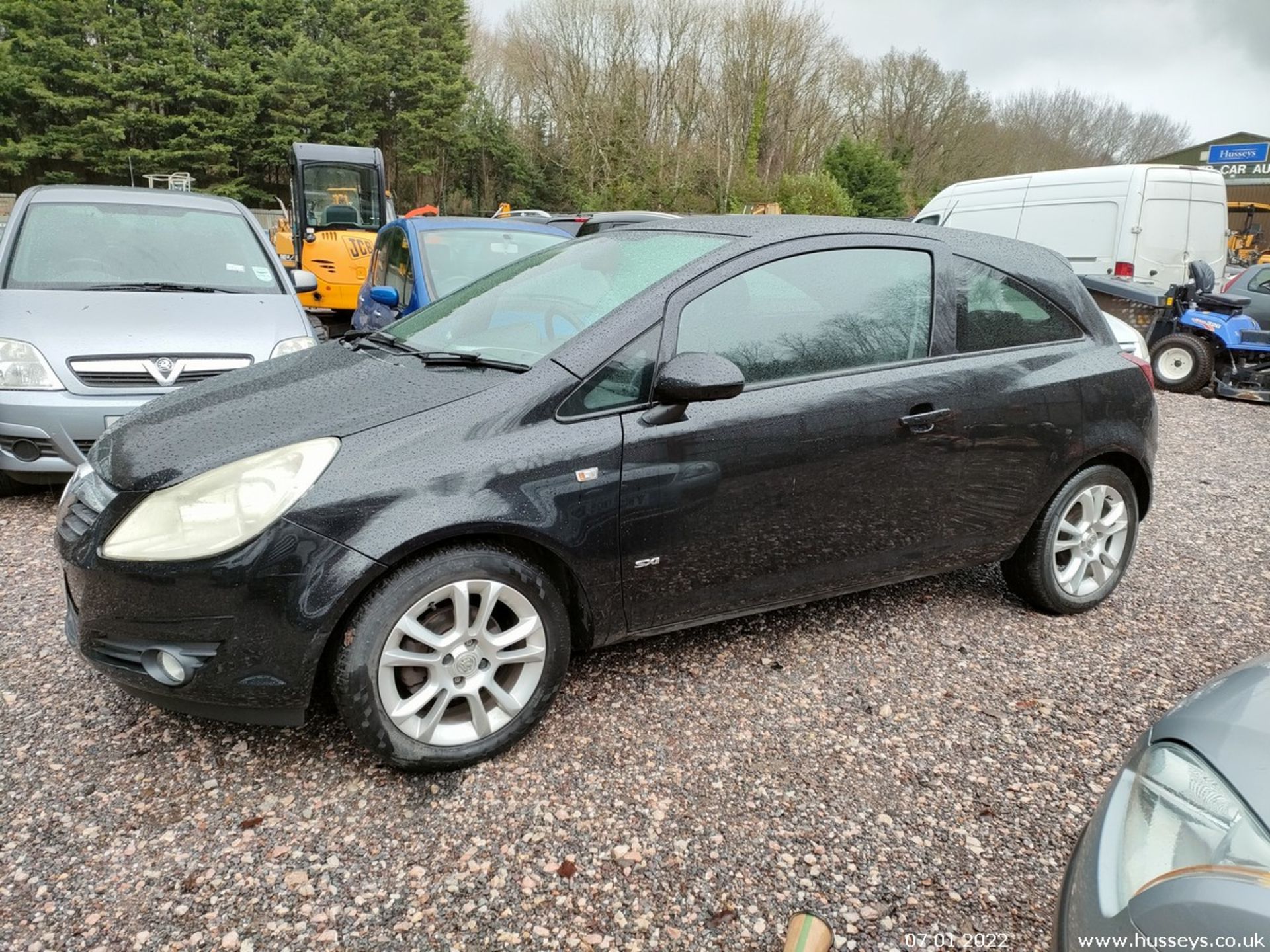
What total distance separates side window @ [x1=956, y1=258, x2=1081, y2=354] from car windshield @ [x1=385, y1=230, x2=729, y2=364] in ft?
3.22

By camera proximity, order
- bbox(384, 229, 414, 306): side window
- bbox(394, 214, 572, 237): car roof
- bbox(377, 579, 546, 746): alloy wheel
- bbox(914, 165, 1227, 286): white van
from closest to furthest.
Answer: bbox(377, 579, 546, 746): alloy wheel
bbox(384, 229, 414, 306): side window
bbox(394, 214, 572, 237): car roof
bbox(914, 165, 1227, 286): white van

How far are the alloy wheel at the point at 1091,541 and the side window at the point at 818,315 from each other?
1.04 meters

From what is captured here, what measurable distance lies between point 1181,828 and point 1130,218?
10697 mm

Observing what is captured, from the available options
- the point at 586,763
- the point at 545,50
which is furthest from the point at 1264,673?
the point at 545,50

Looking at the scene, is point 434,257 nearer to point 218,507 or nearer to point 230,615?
point 218,507

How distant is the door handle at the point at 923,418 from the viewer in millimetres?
2883

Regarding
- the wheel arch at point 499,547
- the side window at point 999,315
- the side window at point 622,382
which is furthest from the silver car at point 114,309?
the side window at point 999,315

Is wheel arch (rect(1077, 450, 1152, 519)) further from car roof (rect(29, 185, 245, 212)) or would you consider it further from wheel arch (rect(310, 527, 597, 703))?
car roof (rect(29, 185, 245, 212))

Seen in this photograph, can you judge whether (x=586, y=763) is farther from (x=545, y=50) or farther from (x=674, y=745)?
(x=545, y=50)

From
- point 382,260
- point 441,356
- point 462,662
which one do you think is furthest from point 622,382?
point 382,260

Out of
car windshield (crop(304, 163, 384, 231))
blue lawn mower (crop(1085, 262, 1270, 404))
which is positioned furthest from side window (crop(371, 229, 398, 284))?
car windshield (crop(304, 163, 384, 231))

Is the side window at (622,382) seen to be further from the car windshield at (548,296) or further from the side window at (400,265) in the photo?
the side window at (400,265)

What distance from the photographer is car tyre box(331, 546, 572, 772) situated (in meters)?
2.19

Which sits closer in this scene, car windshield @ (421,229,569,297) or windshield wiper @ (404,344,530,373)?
windshield wiper @ (404,344,530,373)
